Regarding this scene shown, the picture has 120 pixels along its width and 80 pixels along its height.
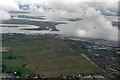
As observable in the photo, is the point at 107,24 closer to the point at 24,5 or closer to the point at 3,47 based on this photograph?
the point at 3,47

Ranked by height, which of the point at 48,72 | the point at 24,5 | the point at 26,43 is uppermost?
the point at 24,5

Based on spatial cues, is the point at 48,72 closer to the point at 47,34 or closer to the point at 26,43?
the point at 26,43

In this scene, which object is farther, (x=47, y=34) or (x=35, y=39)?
(x=47, y=34)

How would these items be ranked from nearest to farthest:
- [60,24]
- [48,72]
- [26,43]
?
[48,72]
[26,43]
[60,24]

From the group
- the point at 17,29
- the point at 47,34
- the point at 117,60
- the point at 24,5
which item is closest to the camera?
the point at 117,60

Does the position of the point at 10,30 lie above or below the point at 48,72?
above

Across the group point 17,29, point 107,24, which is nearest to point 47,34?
point 17,29

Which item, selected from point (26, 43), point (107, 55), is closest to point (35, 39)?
point (26, 43)
